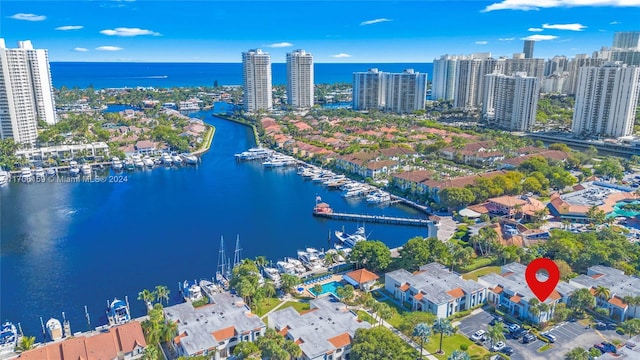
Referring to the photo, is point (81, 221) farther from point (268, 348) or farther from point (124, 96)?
point (124, 96)

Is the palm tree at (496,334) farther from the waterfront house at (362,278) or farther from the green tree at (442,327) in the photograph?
the waterfront house at (362,278)

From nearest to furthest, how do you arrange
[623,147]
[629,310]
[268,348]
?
[268,348] → [629,310] → [623,147]

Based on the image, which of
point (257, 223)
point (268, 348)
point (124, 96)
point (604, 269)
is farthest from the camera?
point (124, 96)

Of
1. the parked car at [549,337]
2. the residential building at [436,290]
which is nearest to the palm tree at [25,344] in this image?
the residential building at [436,290]

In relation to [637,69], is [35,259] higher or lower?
lower

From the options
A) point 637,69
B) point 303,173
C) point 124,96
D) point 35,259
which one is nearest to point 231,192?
point 303,173

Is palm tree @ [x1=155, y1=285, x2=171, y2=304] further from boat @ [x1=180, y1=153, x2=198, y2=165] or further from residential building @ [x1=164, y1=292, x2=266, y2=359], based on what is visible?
boat @ [x1=180, y1=153, x2=198, y2=165]
